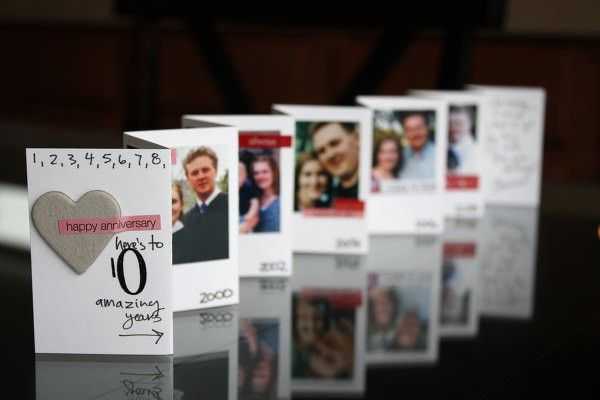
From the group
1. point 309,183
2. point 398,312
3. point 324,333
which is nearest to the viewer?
point 324,333

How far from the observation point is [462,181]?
2.27 metres

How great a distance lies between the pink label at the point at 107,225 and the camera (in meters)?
1.24

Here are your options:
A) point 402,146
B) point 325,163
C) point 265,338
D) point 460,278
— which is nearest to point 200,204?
point 265,338

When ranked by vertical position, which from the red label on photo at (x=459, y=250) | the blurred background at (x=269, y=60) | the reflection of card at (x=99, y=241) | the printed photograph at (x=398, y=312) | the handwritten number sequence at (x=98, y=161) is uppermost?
the blurred background at (x=269, y=60)

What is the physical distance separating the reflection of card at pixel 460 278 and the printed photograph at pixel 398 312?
35 mm

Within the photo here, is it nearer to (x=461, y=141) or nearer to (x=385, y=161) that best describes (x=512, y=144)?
(x=461, y=141)

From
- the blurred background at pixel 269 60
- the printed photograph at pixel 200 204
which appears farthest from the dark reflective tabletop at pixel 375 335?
the blurred background at pixel 269 60

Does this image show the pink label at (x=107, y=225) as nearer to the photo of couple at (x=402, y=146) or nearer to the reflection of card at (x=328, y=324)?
the reflection of card at (x=328, y=324)

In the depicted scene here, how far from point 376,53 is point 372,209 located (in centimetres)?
134

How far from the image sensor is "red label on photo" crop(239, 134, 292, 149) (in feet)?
5.54

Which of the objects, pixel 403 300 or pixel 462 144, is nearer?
pixel 403 300

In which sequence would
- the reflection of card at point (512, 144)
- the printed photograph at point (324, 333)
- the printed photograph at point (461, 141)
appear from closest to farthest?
1. the printed photograph at point (324, 333)
2. the printed photograph at point (461, 141)
3. the reflection of card at point (512, 144)

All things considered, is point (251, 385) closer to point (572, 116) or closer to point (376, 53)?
point (376, 53)

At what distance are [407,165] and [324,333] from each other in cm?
70
